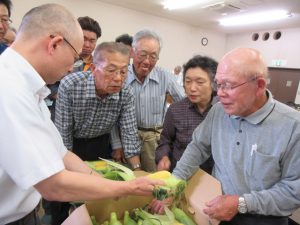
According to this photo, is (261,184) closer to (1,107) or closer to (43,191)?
(43,191)

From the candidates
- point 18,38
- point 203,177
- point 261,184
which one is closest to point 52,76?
point 18,38

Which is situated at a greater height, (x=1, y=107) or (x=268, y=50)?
(x=268, y=50)

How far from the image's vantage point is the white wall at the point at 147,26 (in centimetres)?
594

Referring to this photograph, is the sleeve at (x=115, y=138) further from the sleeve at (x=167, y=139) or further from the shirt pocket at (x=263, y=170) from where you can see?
the shirt pocket at (x=263, y=170)

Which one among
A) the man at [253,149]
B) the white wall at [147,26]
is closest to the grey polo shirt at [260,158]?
the man at [253,149]

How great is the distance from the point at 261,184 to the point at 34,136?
1.06m

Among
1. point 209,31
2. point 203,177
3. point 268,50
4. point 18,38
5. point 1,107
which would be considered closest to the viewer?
point 1,107

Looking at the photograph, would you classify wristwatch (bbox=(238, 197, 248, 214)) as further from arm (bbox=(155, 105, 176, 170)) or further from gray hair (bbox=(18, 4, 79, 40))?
gray hair (bbox=(18, 4, 79, 40))

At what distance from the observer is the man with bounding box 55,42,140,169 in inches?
66.2

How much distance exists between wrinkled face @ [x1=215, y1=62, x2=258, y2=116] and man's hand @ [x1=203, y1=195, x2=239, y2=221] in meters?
0.44

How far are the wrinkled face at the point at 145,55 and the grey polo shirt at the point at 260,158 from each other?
863 mm

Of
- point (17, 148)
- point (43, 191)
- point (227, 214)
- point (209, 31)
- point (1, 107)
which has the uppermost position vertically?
point (209, 31)

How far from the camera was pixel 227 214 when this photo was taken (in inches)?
47.7

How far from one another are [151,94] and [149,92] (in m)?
0.02
